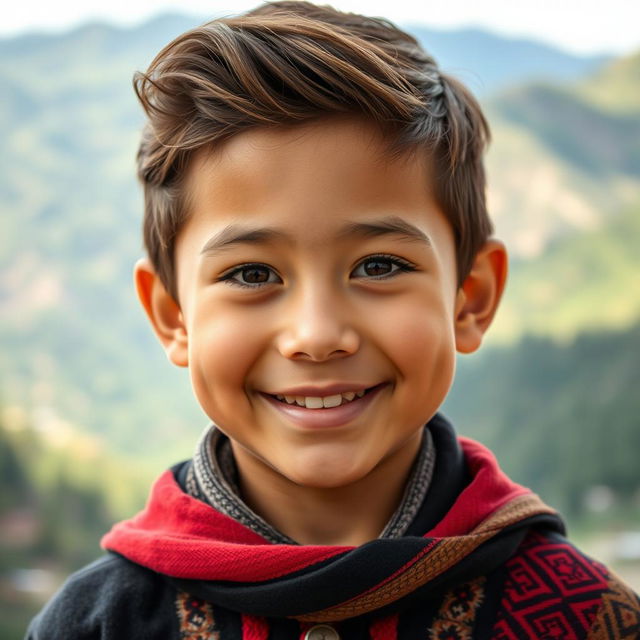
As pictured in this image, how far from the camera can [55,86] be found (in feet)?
7.06

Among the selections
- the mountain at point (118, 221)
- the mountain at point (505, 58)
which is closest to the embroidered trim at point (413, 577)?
the mountain at point (118, 221)

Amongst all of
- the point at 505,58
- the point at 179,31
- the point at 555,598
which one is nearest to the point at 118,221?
the point at 179,31

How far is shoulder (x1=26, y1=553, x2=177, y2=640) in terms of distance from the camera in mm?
954

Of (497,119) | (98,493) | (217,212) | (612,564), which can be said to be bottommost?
(612,564)

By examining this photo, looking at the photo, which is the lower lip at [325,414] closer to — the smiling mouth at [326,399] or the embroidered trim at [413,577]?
the smiling mouth at [326,399]

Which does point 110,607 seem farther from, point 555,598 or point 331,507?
point 555,598

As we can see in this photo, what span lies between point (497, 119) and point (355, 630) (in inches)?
62.3

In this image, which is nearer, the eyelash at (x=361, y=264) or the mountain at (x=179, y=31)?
the eyelash at (x=361, y=264)

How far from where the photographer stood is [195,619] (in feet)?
3.13

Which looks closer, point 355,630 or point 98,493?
point 355,630

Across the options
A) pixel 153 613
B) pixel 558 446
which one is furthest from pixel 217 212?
pixel 558 446

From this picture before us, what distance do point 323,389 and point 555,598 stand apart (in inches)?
12.7

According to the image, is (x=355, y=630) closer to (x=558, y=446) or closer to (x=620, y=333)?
(x=558, y=446)

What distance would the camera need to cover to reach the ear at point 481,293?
1049mm
